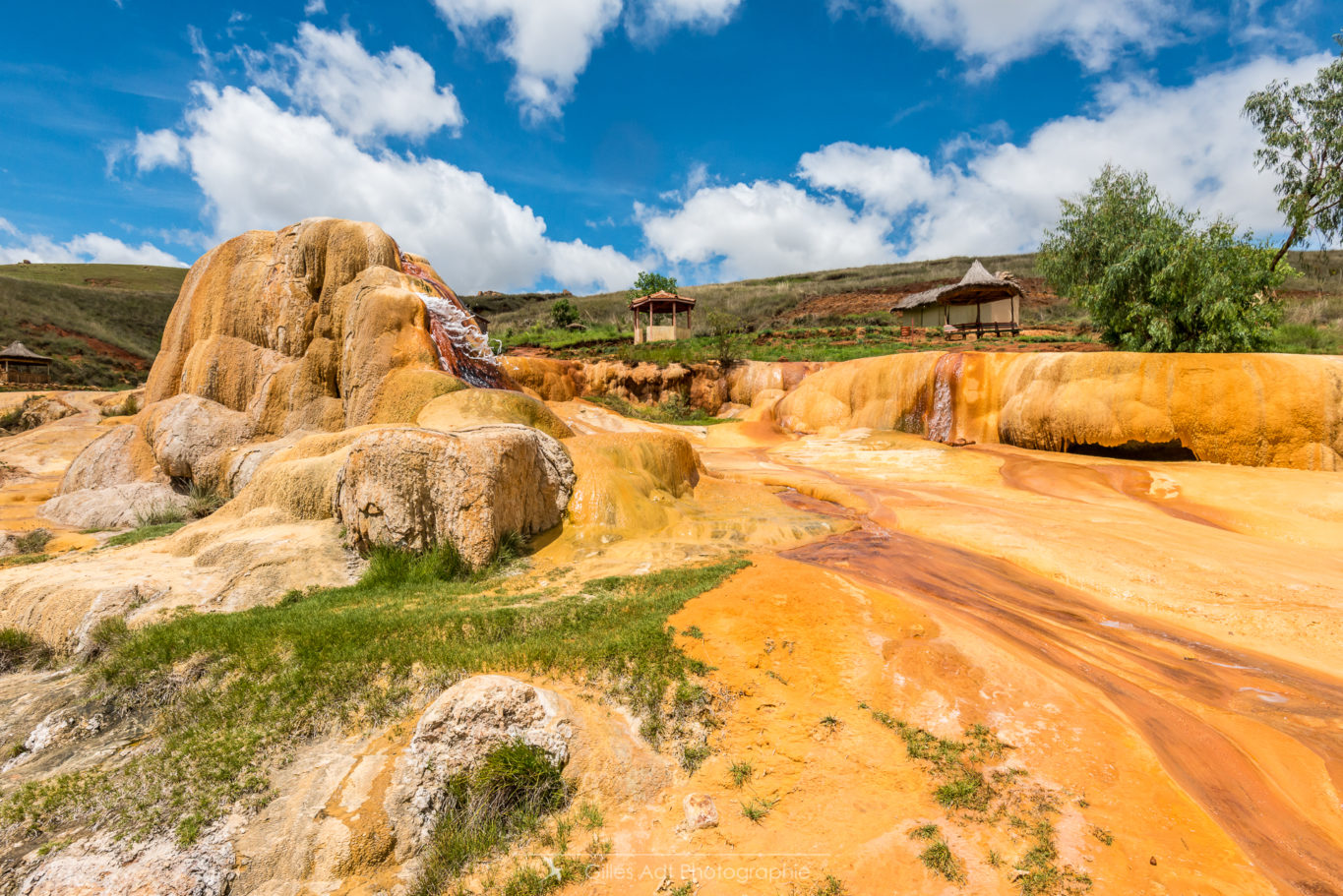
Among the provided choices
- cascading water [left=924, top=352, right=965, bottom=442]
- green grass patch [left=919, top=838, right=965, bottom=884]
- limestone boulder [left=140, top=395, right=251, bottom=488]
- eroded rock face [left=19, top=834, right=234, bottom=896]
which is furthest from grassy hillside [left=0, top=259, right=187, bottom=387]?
green grass patch [left=919, top=838, right=965, bottom=884]

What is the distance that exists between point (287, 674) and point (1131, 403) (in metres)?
15.6

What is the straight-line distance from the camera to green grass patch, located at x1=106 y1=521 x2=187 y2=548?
8406mm

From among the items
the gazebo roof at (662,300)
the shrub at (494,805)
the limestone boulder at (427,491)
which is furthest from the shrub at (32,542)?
the gazebo roof at (662,300)

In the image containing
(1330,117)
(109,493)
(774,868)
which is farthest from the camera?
(1330,117)

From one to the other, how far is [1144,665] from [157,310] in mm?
63796

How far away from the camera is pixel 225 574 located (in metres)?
6.46

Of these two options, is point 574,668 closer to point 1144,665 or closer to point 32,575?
point 1144,665

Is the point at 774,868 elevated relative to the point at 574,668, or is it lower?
lower

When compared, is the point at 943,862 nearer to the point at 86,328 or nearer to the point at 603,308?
the point at 603,308

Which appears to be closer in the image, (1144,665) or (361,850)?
(361,850)

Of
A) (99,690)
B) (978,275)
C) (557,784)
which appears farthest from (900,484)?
(978,275)

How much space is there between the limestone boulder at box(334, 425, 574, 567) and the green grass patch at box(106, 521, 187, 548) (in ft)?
11.1

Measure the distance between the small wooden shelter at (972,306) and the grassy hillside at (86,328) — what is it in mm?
43181

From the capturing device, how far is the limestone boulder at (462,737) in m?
3.60
